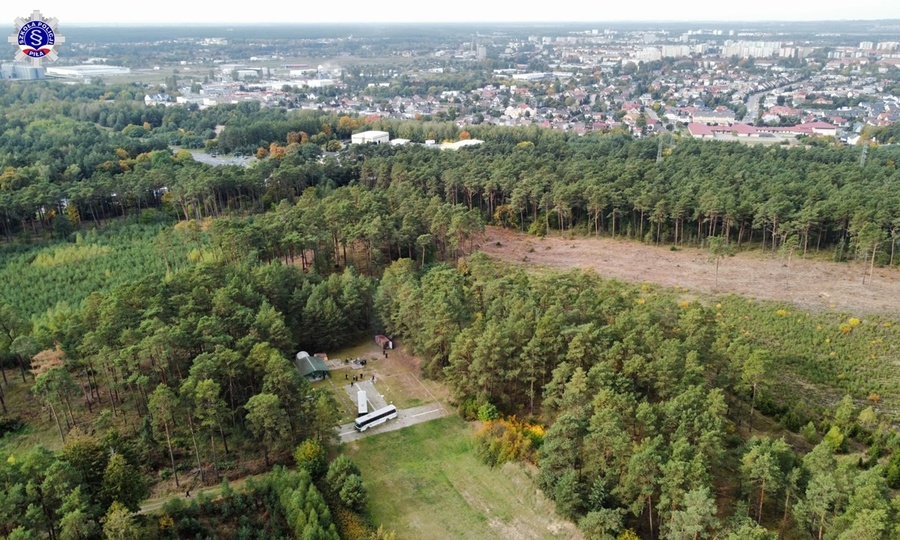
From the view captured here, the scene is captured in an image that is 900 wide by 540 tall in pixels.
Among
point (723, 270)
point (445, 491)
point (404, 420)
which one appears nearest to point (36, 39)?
point (404, 420)

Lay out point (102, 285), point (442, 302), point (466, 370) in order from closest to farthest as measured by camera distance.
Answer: point (466, 370), point (442, 302), point (102, 285)

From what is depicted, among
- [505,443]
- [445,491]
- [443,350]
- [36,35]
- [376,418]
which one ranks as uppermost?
[36,35]

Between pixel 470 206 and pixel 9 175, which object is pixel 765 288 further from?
pixel 9 175

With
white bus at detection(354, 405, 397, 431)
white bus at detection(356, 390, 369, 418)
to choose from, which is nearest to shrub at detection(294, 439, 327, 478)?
white bus at detection(354, 405, 397, 431)

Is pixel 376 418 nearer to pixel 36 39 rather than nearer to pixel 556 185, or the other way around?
pixel 556 185

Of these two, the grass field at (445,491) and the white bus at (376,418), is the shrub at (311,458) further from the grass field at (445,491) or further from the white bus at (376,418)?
the white bus at (376,418)

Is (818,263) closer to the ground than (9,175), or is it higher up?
closer to the ground

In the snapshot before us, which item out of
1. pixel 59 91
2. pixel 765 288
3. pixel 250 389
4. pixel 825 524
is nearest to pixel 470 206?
pixel 765 288
